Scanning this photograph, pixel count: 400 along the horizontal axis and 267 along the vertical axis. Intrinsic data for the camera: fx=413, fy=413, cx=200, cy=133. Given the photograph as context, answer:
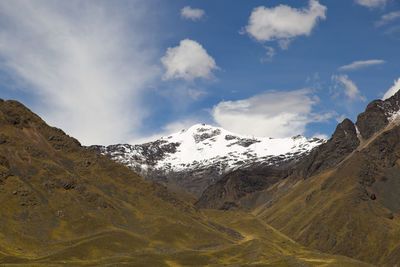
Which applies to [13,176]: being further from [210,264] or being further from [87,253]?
[210,264]

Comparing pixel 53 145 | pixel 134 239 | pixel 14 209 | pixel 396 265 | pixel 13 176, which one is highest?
pixel 53 145

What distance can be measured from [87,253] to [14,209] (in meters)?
34.8

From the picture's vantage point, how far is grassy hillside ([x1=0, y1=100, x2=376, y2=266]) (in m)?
116

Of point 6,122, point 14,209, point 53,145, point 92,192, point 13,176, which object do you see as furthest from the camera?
point 53,145

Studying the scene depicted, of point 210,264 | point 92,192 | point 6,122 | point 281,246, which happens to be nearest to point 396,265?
point 281,246

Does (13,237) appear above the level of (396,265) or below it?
above

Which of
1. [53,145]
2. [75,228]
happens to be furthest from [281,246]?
[53,145]

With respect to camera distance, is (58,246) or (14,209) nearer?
(58,246)

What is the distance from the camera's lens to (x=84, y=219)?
472 feet

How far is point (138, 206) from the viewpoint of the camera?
17938 centimetres

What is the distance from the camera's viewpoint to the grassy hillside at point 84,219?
11612 centimetres

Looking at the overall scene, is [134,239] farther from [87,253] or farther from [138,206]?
[138,206]

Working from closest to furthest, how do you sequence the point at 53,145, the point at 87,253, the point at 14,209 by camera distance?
the point at 87,253 < the point at 14,209 < the point at 53,145

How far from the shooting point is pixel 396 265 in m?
188
